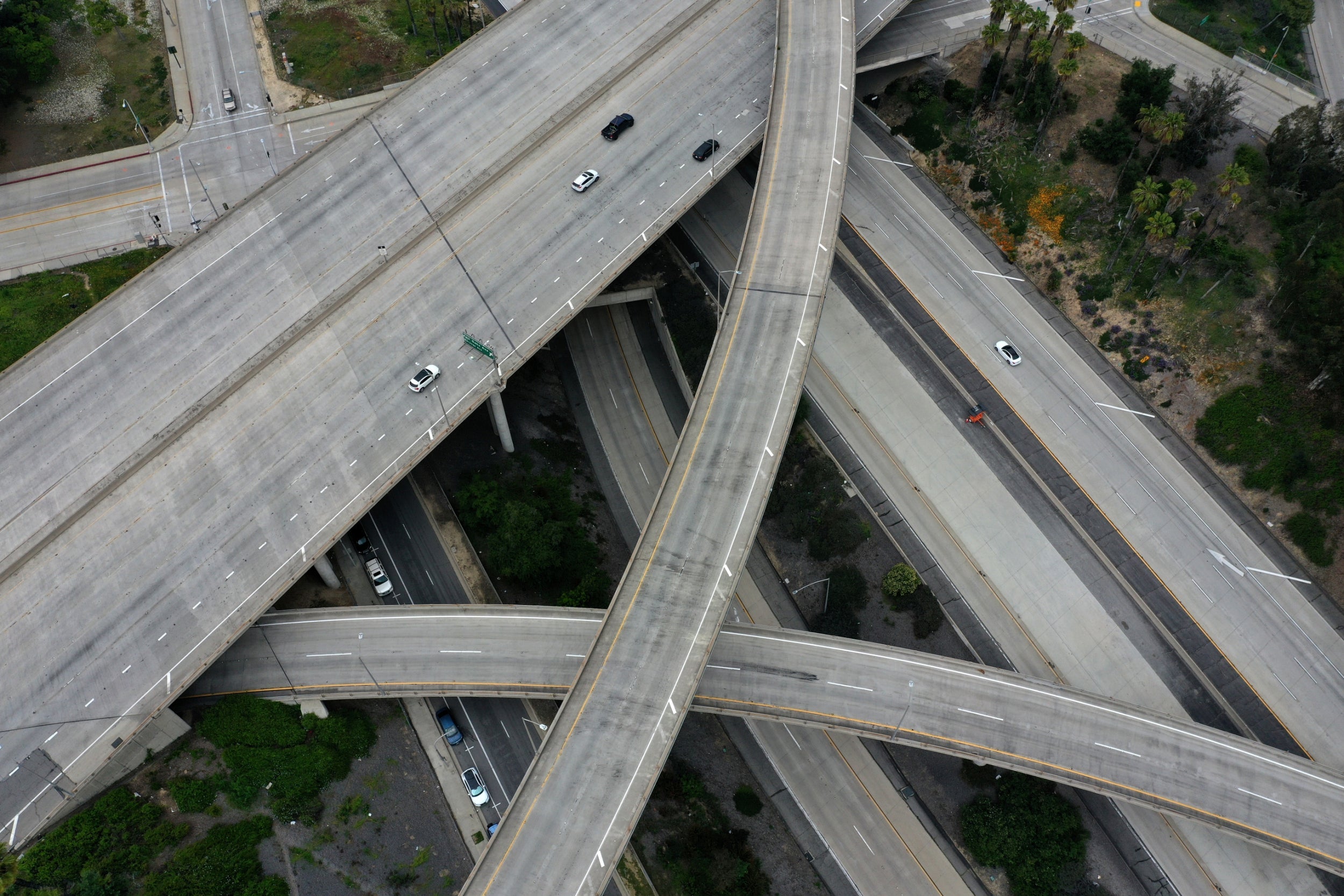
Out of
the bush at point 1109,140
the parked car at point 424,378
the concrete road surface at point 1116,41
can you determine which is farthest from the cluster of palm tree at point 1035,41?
the parked car at point 424,378

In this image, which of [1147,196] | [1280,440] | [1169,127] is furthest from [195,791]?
[1169,127]

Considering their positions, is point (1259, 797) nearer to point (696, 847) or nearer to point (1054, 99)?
point (696, 847)

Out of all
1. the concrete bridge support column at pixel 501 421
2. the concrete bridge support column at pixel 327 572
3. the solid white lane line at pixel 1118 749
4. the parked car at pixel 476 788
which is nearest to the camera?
the solid white lane line at pixel 1118 749

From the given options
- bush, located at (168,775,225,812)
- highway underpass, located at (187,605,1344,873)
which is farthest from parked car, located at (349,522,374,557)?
bush, located at (168,775,225,812)

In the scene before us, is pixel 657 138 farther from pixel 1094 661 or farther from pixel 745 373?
pixel 1094 661

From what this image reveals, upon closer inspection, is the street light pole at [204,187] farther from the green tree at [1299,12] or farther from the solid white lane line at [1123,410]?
the green tree at [1299,12]

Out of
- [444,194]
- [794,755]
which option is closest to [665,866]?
[794,755]
